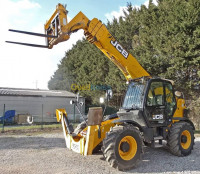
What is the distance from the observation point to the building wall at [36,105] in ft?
76.8

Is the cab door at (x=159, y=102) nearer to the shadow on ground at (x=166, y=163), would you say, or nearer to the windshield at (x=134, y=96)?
the windshield at (x=134, y=96)

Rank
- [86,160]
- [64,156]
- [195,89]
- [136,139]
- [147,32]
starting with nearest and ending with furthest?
[136,139], [86,160], [64,156], [195,89], [147,32]

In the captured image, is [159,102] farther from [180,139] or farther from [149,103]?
[180,139]

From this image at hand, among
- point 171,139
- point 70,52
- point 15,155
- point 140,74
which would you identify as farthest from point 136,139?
point 70,52

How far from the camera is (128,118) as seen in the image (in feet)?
20.6

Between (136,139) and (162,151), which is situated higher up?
(136,139)

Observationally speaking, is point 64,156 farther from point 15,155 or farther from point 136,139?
point 136,139

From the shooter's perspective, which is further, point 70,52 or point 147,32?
point 70,52

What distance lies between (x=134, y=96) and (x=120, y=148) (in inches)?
77.1

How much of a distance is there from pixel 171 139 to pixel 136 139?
167cm

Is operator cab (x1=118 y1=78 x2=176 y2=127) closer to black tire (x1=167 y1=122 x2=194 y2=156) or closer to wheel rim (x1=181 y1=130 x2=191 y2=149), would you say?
black tire (x1=167 y1=122 x2=194 y2=156)

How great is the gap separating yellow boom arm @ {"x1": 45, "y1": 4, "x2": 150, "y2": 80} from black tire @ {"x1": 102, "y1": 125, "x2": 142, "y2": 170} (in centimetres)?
274

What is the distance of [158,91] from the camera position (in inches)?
267

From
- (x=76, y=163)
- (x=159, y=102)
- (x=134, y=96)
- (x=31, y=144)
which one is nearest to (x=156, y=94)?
(x=159, y=102)
